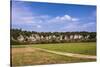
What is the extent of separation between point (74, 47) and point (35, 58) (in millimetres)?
558

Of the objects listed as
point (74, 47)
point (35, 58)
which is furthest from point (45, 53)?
point (74, 47)

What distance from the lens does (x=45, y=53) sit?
7.47 feet

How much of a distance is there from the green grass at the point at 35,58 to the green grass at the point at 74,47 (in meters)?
0.09

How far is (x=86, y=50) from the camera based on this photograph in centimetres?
245

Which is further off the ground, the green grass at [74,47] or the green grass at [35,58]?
the green grass at [74,47]

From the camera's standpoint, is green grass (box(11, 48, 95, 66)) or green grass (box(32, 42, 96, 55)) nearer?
green grass (box(11, 48, 95, 66))

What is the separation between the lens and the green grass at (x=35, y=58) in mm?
2162

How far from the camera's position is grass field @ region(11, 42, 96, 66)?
7.12 feet

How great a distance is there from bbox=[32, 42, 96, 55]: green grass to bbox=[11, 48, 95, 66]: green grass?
9cm

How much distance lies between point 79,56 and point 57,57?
1.05ft

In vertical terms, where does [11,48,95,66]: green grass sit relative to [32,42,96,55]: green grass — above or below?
below

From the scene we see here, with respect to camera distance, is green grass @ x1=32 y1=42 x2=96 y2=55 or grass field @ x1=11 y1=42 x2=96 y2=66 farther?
green grass @ x1=32 y1=42 x2=96 y2=55

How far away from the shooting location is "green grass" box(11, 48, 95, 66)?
2162 millimetres
